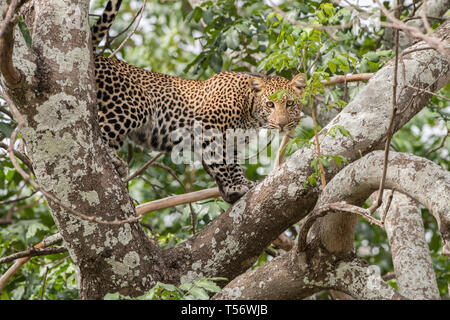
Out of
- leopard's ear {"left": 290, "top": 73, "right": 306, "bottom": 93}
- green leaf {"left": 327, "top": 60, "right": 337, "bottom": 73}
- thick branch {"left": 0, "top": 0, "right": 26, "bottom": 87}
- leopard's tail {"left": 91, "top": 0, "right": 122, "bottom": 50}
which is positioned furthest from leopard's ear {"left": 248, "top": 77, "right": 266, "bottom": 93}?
thick branch {"left": 0, "top": 0, "right": 26, "bottom": 87}

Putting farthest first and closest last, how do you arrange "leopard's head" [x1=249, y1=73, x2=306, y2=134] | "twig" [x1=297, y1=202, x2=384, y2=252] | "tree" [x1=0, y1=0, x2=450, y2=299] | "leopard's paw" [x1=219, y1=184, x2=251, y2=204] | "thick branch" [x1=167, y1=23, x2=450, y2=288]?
"leopard's head" [x1=249, y1=73, x2=306, y2=134], "leopard's paw" [x1=219, y1=184, x2=251, y2=204], "thick branch" [x1=167, y1=23, x2=450, y2=288], "tree" [x1=0, y1=0, x2=450, y2=299], "twig" [x1=297, y1=202, x2=384, y2=252]

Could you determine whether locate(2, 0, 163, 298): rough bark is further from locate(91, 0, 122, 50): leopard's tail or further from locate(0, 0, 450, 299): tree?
locate(91, 0, 122, 50): leopard's tail

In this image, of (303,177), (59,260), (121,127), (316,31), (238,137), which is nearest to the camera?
(316,31)

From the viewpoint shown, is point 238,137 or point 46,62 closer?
point 46,62

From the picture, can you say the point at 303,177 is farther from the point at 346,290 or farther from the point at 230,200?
the point at 230,200

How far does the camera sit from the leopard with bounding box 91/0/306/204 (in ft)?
16.9

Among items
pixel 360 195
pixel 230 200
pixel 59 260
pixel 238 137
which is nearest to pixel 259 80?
pixel 238 137

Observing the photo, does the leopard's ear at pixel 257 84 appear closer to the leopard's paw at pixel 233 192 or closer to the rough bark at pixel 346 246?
the leopard's paw at pixel 233 192

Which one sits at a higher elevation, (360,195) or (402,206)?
(360,195)

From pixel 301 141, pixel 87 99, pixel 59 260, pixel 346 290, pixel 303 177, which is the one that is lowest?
pixel 59 260

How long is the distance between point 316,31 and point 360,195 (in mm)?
1155

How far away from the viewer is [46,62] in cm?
384

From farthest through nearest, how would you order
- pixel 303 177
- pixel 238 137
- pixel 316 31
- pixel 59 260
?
1. pixel 59 260
2. pixel 238 137
3. pixel 303 177
4. pixel 316 31

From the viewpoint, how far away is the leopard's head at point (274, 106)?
A: 5.85 meters
